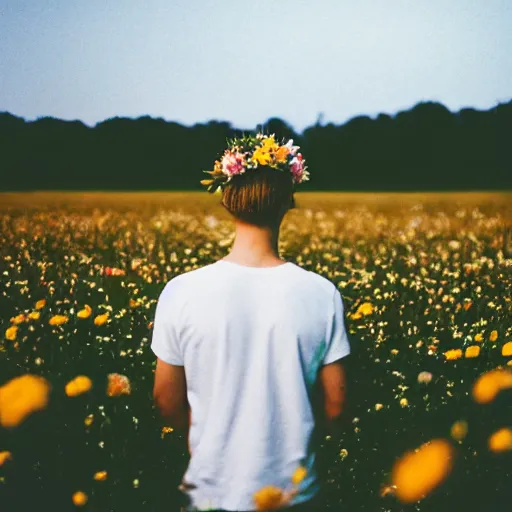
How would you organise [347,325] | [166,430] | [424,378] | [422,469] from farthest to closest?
[424,378] → [422,469] → [166,430] → [347,325]

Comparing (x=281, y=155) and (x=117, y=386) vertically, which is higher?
(x=281, y=155)

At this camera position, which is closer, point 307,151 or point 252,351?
point 252,351

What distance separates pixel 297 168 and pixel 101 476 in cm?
119

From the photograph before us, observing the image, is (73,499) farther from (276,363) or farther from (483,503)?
(483,503)

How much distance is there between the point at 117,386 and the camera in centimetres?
211

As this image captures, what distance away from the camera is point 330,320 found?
1.87 meters

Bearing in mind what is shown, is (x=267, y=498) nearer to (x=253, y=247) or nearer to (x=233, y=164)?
(x=253, y=247)

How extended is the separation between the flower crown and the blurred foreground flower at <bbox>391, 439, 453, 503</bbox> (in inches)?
50.3

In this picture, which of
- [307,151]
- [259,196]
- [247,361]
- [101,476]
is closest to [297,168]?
[259,196]

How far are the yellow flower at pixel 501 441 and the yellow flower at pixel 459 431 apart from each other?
0.11 m

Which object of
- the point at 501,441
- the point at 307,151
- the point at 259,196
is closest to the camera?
the point at 259,196

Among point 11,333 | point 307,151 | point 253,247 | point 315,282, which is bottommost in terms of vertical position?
point 11,333

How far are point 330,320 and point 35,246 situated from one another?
2.19m

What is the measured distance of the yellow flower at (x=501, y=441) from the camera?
8.11 feet
